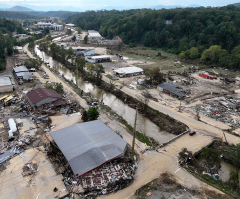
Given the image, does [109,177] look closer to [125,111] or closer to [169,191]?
[169,191]

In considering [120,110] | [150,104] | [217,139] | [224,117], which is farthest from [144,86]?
[217,139]

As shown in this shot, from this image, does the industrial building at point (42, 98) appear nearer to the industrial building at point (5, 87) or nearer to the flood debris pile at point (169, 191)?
the industrial building at point (5, 87)

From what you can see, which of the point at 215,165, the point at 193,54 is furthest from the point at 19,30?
the point at 215,165

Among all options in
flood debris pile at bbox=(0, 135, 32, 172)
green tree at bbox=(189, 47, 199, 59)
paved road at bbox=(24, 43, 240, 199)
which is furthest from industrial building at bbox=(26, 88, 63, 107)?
green tree at bbox=(189, 47, 199, 59)

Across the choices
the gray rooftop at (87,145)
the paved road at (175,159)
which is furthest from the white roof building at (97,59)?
the gray rooftop at (87,145)

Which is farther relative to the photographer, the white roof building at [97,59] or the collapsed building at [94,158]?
the white roof building at [97,59]

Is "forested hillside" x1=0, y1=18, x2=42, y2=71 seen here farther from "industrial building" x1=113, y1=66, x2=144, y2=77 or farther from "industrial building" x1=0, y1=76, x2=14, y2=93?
"industrial building" x1=113, y1=66, x2=144, y2=77

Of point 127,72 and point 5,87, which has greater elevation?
point 127,72

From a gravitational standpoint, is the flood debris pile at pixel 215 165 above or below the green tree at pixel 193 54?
below
